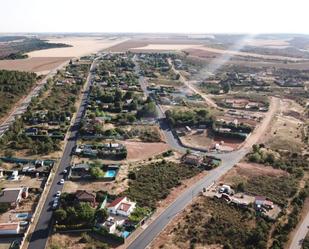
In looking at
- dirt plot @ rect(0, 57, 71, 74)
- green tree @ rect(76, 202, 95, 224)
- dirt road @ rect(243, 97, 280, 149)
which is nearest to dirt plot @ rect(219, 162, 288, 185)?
dirt road @ rect(243, 97, 280, 149)

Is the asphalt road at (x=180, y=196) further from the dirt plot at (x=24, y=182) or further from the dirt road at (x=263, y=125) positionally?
the dirt plot at (x=24, y=182)

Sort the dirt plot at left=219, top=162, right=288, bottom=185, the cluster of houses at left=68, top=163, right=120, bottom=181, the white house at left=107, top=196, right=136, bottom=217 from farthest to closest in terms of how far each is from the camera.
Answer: the dirt plot at left=219, top=162, right=288, bottom=185 < the cluster of houses at left=68, top=163, right=120, bottom=181 < the white house at left=107, top=196, right=136, bottom=217

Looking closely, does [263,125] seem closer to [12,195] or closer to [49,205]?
[49,205]

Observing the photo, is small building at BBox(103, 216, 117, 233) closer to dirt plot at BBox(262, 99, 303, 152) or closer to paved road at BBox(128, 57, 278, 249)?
paved road at BBox(128, 57, 278, 249)

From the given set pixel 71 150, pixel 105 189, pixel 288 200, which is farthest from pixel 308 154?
pixel 71 150

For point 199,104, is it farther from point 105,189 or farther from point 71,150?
point 105,189

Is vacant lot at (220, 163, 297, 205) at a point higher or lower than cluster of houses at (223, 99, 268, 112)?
lower

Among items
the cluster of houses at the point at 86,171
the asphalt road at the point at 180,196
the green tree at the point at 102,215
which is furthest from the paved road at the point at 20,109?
the green tree at the point at 102,215
